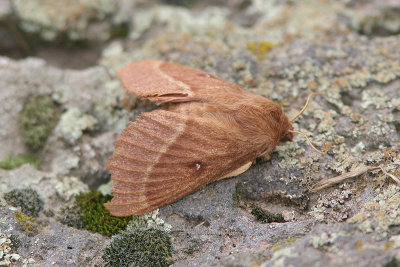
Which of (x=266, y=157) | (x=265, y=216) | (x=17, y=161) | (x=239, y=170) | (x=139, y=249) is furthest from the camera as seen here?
(x=17, y=161)

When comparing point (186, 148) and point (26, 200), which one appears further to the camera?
point (26, 200)

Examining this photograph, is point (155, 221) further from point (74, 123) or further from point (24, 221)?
point (74, 123)

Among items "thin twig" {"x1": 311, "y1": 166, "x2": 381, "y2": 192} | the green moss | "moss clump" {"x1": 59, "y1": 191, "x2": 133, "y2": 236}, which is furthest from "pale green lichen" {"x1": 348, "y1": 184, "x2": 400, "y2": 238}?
"moss clump" {"x1": 59, "y1": 191, "x2": 133, "y2": 236}

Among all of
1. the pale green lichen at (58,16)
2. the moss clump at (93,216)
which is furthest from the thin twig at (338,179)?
the pale green lichen at (58,16)

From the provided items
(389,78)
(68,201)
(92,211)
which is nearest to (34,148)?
(68,201)

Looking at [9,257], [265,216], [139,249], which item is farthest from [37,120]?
[265,216]

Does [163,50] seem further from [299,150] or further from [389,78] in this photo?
[389,78]
